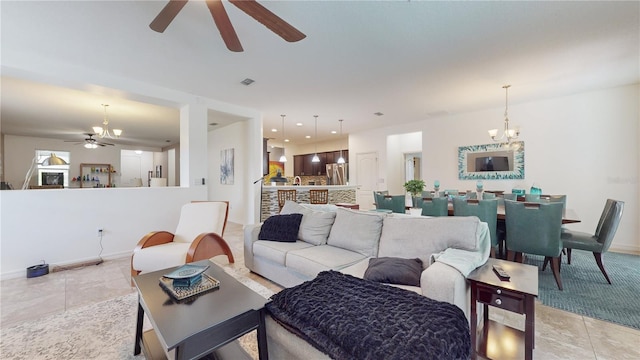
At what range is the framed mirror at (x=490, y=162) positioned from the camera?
16.9 ft

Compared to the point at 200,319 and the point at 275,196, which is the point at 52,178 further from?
the point at 200,319

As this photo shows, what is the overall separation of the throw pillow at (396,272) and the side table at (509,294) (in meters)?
0.35

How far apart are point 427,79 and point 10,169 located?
437 inches

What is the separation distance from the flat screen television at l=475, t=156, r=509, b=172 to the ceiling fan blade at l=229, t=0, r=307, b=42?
5128 mm

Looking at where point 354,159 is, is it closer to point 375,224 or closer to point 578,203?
point 578,203

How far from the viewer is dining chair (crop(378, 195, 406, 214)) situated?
4160 millimetres

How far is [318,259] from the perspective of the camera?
2.28 m

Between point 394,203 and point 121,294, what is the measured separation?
376cm

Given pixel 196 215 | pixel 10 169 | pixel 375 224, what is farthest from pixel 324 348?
pixel 10 169

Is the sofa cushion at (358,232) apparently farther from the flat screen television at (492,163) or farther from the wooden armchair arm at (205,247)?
the flat screen television at (492,163)

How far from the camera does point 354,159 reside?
809 centimetres

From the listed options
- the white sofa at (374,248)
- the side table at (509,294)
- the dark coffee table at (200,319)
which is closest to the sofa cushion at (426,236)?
the white sofa at (374,248)

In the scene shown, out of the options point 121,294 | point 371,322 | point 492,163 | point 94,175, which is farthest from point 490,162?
point 94,175

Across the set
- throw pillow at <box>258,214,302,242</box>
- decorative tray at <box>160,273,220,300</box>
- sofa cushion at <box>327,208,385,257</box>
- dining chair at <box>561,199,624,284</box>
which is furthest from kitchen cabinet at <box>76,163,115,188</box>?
dining chair at <box>561,199,624,284</box>
